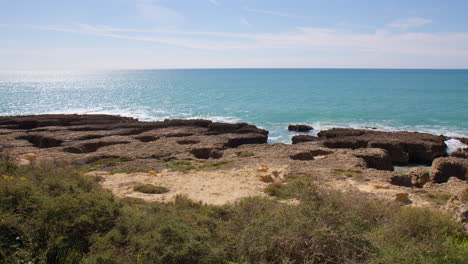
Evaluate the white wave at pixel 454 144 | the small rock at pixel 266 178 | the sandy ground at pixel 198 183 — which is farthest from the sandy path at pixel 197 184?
the white wave at pixel 454 144

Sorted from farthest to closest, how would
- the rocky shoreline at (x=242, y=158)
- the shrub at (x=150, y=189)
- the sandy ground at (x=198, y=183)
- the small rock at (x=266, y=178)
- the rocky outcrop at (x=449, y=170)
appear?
the rocky outcrop at (x=449, y=170) → the small rock at (x=266, y=178) → the rocky shoreline at (x=242, y=158) → the shrub at (x=150, y=189) → the sandy ground at (x=198, y=183)

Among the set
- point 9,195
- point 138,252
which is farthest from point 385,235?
point 9,195

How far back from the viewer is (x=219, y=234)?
795 centimetres

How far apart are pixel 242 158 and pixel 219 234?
45.3 ft

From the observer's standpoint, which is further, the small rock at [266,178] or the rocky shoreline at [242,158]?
the small rock at [266,178]

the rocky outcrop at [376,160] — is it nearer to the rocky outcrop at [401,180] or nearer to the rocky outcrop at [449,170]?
the rocky outcrop at [449,170]

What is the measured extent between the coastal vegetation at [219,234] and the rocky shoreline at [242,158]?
373cm

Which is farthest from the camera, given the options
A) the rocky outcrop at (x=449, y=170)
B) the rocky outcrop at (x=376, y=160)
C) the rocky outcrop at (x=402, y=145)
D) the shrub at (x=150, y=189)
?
the rocky outcrop at (x=402, y=145)

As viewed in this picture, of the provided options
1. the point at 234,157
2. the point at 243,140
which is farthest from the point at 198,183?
the point at 243,140

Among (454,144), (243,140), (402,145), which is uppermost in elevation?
(243,140)

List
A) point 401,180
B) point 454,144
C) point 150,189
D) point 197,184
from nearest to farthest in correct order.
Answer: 1. point 150,189
2. point 197,184
3. point 401,180
4. point 454,144

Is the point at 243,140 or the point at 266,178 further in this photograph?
the point at 243,140

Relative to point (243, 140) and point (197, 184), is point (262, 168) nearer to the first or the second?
point (197, 184)

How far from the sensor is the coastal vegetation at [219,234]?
682cm
